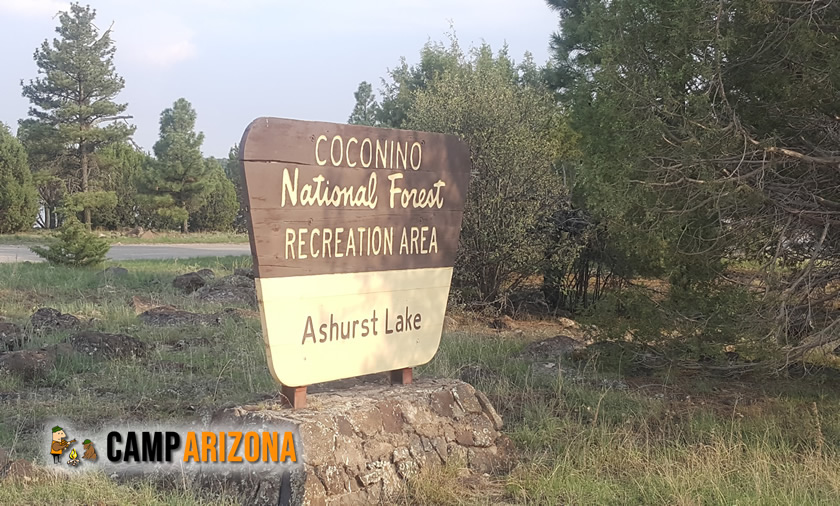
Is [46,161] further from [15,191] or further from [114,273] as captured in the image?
[114,273]

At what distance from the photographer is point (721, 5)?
547 cm

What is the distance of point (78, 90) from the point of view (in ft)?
111

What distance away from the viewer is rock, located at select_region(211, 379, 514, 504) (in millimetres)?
3842

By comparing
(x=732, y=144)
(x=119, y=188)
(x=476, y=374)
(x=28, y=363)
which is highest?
(x=119, y=188)

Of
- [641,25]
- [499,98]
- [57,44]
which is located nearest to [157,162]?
[57,44]

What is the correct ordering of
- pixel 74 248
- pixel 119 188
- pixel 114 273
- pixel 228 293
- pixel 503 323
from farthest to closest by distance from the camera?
pixel 119 188
pixel 74 248
pixel 114 273
pixel 228 293
pixel 503 323

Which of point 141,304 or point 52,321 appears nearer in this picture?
point 52,321

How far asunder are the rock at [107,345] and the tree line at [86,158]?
2666 cm

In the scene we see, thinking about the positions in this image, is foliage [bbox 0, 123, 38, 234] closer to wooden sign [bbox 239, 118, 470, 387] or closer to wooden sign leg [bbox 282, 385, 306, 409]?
wooden sign [bbox 239, 118, 470, 387]

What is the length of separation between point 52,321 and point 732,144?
7.37 meters

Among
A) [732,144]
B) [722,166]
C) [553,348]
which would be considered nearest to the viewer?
[732,144]

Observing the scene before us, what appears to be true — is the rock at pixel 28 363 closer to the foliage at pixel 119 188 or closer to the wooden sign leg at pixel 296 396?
the wooden sign leg at pixel 296 396

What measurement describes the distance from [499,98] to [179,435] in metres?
8.75

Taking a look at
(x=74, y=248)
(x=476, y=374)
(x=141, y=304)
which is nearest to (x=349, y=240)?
(x=476, y=374)
